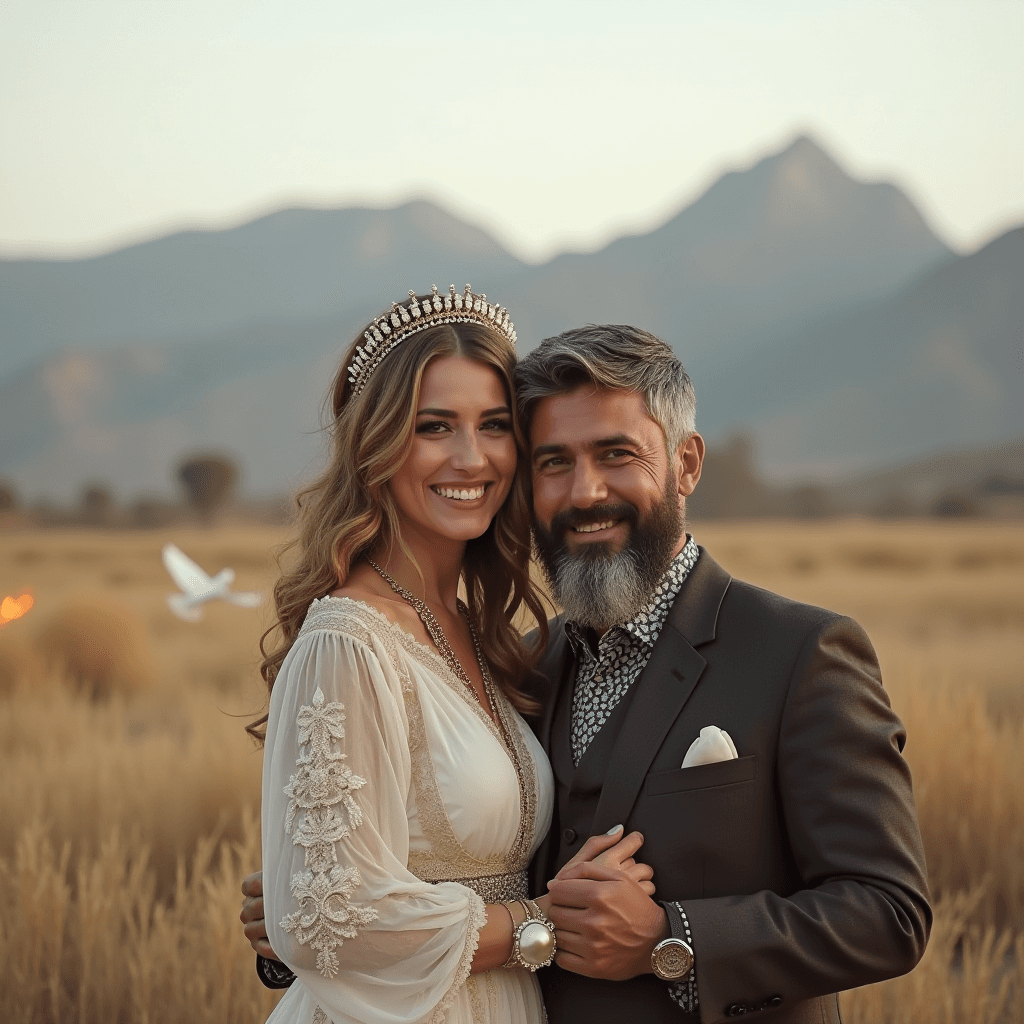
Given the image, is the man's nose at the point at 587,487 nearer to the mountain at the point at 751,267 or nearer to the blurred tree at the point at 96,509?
the blurred tree at the point at 96,509

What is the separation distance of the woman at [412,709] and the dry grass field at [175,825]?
0.68 metres

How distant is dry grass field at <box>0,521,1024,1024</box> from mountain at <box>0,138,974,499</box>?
77.5m

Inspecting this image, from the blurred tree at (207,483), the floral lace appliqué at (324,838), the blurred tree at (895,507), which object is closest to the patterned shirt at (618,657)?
the floral lace appliqué at (324,838)

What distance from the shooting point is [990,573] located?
86.4 feet

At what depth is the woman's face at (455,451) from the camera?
2.98 meters

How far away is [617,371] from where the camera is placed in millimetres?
2824

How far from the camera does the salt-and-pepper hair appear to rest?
2.82 meters

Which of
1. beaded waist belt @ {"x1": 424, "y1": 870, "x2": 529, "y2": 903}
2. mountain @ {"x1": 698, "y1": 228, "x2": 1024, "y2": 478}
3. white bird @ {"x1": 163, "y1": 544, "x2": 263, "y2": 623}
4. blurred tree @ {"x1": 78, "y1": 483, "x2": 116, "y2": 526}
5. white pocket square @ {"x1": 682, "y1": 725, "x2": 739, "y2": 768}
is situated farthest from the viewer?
mountain @ {"x1": 698, "y1": 228, "x2": 1024, "y2": 478}

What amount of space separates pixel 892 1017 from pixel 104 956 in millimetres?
3090

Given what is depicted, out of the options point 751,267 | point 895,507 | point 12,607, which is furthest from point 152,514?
point 751,267

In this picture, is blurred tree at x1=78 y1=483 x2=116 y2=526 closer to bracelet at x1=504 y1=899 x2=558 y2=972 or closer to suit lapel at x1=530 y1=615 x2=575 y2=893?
suit lapel at x1=530 y1=615 x2=575 y2=893

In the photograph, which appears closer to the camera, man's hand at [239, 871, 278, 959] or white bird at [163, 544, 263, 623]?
man's hand at [239, 871, 278, 959]

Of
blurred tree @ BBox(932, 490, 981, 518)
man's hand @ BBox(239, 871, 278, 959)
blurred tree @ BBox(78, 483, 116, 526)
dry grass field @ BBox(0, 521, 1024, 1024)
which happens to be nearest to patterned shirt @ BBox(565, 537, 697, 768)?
man's hand @ BBox(239, 871, 278, 959)

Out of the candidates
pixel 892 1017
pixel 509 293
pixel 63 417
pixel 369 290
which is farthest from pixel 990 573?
pixel 369 290
